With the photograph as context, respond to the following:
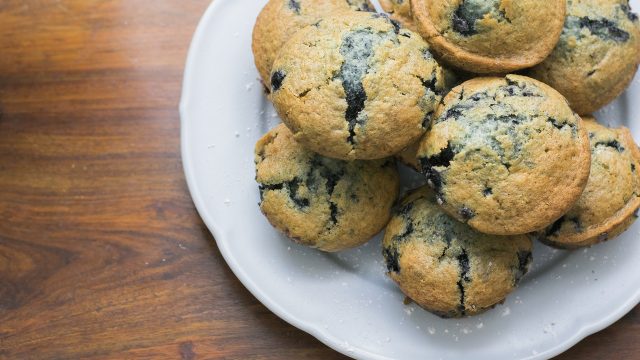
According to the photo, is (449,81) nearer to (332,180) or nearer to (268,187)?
(332,180)

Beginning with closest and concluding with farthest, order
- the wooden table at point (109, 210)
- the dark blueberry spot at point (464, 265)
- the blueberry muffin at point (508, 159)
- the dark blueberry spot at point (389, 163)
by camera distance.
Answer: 1. the blueberry muffin at point (508, 159)
2. the dark blueberry spot at point (464, 265)
3. the dark blueberry spot at point (389, 163)
4. the wooden table at point (109, 210)

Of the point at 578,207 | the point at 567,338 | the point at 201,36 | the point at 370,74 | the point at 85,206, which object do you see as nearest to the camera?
the point at 370,74

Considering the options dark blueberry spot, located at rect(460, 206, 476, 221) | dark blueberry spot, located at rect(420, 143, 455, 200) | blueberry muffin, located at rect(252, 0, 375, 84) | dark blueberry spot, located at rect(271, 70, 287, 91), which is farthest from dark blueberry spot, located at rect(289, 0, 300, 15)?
dark blueberry spot, located at rect(460, 206, 476, 221)

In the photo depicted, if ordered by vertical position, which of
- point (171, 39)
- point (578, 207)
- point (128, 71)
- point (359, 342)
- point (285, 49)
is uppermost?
point (285, 49)

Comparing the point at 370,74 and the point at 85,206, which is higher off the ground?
the point at 370,74

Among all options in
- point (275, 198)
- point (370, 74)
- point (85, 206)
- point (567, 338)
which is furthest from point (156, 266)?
point (567, 338)

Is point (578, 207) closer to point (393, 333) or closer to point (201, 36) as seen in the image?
point (393, 333)

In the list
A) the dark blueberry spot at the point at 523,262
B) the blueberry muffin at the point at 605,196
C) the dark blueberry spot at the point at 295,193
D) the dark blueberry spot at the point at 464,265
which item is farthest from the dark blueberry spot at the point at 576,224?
the dark blueberry spot at the point at 295,193

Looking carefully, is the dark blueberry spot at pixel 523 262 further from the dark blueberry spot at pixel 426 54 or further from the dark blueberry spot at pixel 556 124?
the dark blueberry spot at pixel 426 54
